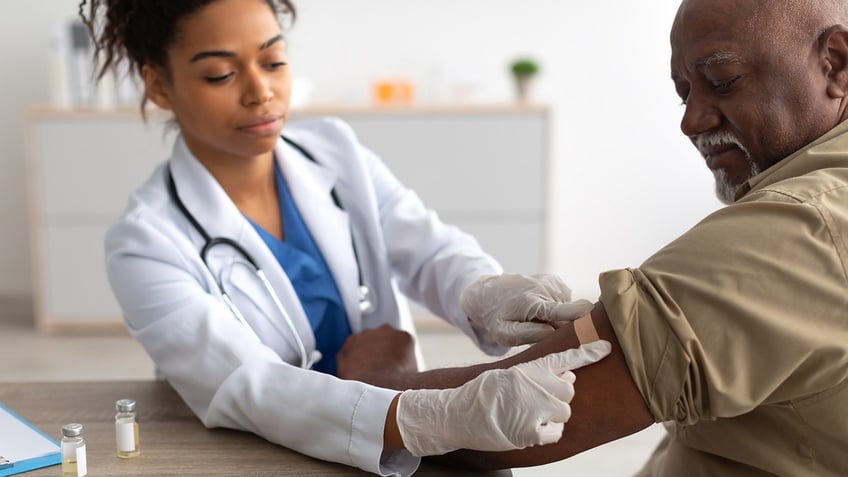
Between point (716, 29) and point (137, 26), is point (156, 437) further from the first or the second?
point (716, 29)

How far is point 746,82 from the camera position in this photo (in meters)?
1.18

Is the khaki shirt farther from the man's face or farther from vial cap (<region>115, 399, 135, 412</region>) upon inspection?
vial cap (<region>115, 399, 135, 412</region>)

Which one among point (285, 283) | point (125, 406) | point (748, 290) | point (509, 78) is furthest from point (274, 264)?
Result: point (509, 78)

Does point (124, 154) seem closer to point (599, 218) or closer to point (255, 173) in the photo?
point (599, 218)

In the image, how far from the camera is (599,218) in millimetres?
4898

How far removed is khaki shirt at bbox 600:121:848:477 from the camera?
101cm

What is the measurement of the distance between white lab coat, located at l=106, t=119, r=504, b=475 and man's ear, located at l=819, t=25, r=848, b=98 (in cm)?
70

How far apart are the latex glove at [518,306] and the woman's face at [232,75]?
48 centimetres

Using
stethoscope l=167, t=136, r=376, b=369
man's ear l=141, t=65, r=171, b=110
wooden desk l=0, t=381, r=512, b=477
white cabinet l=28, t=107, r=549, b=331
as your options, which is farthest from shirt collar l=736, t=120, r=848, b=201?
white cabinet l=28, t=107, r=549, b=331

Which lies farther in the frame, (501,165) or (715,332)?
(501,165)

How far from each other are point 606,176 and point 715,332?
3.92m

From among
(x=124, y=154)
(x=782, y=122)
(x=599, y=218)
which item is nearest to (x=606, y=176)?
(x=599, y=218)

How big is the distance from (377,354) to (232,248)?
1.05 feet

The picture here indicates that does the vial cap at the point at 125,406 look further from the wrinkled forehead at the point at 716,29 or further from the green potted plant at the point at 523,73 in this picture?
the green potted plant at the point at 523,73
